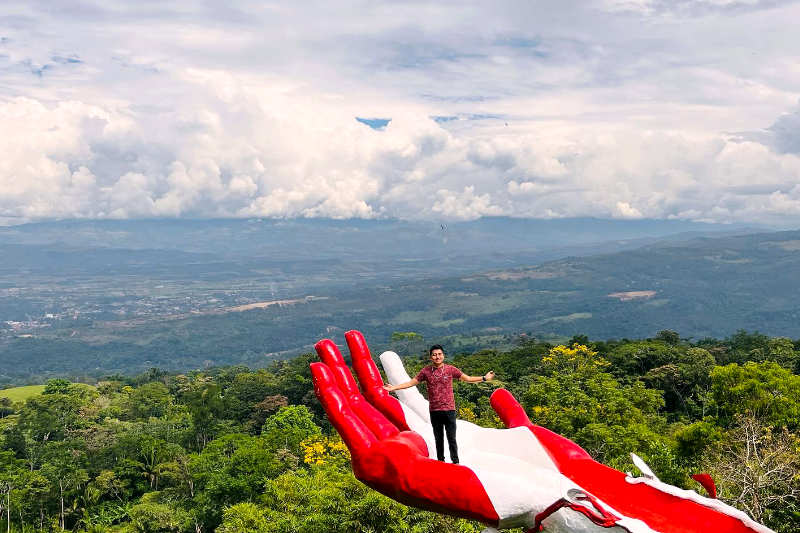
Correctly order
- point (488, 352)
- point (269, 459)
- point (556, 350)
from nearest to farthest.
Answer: point (269, 459)
point (556, 350)
point (488, 352)

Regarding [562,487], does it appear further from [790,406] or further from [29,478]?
[29,478]

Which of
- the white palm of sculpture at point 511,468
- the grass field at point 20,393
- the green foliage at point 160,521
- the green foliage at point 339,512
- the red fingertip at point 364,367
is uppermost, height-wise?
the red fingertip at point 364,367

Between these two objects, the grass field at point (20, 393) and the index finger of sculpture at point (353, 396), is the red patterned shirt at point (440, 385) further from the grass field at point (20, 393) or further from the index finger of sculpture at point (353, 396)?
the grass field at point (20, 393)

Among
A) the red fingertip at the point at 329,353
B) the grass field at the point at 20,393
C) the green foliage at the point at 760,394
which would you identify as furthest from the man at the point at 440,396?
the grass field at the point at 20,393

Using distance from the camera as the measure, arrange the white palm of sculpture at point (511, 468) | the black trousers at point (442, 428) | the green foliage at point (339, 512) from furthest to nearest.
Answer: the green foliage at point (339, 512) → the black trousers at point (442, 428) → the white palm of sculpture at point (511, 468)

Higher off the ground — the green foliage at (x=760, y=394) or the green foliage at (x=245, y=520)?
the green foliage at (x=760, y=394)

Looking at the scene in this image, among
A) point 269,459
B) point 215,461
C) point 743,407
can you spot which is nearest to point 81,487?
point 215,461
